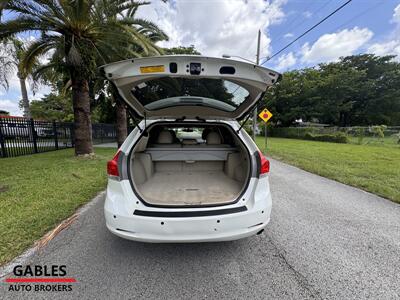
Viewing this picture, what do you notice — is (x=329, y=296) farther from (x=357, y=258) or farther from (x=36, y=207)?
(x=36, y=207)

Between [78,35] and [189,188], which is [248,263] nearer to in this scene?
[189,188]

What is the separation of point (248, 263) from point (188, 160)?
185 centimetres

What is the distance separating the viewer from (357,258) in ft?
7.07

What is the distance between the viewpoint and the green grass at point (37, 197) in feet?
8.04

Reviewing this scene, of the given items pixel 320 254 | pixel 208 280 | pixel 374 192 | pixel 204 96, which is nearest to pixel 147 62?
pixel 204 96

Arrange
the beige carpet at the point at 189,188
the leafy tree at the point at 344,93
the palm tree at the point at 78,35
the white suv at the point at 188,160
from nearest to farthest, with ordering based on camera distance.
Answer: the white suv at the point at 188,160 < the beige carpet at the point at 189,188 < the palm tree at the point at 78,35 < the leafy tree at the point at 344,93

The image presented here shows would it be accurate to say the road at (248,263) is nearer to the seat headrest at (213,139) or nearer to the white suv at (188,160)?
the white suv at (188,160)

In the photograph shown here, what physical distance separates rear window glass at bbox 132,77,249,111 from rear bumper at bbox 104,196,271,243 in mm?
1524

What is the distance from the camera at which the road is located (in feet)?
5.57

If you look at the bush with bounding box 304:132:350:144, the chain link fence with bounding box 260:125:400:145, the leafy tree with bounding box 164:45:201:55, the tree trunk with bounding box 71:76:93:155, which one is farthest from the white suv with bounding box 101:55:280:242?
the bush with bounding box 304:132:350:144

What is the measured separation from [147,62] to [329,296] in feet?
8.58

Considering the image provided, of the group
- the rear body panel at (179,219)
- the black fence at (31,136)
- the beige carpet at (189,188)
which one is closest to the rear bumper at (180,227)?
the rear body panel at (179,219)

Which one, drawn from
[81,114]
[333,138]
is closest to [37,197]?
[81,114]

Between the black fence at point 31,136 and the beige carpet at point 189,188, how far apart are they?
858 centimetres
